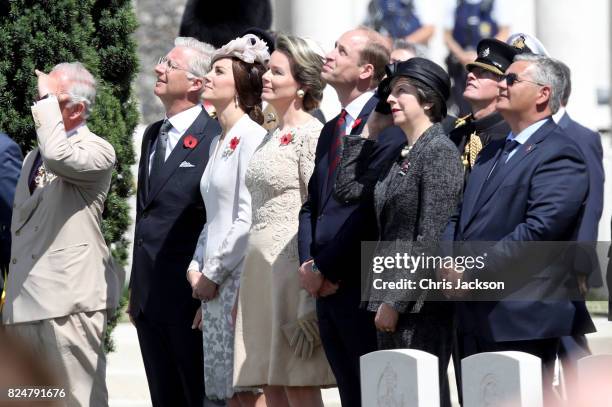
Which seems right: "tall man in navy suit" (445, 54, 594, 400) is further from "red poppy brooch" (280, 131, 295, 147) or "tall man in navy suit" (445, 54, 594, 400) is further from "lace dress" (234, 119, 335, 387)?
"red poppy brooch" (280, 131, 295, 147)

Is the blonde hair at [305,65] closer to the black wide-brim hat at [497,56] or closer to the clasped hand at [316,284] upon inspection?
the black wide-brim hat at [497,56]

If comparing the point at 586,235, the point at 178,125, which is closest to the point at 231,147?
the point at 178,125

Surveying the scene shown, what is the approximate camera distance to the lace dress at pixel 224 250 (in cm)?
618

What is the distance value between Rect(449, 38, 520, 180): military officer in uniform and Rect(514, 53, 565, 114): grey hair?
19.7 inches

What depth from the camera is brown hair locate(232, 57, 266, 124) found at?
6500 millimetres

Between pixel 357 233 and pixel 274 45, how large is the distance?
135cm

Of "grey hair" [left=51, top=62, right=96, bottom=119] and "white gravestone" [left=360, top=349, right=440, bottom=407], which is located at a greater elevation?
"grey hair" [left=51, top=62, right=96, bottom=119]

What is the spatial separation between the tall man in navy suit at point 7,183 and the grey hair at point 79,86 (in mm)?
455

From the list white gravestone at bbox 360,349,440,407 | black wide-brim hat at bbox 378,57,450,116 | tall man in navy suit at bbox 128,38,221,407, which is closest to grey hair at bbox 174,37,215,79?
tall man in navy suit at bbox 128,38,221,407

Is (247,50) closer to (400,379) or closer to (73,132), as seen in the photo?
(73,132)

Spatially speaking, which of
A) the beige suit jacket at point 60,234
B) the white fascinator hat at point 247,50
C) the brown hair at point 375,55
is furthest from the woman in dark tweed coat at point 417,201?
the beige suit jacket at point 60,234

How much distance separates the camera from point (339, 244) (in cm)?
Result: 564

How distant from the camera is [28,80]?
767cm

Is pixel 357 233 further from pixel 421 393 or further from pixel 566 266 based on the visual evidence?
pixel 421 393
